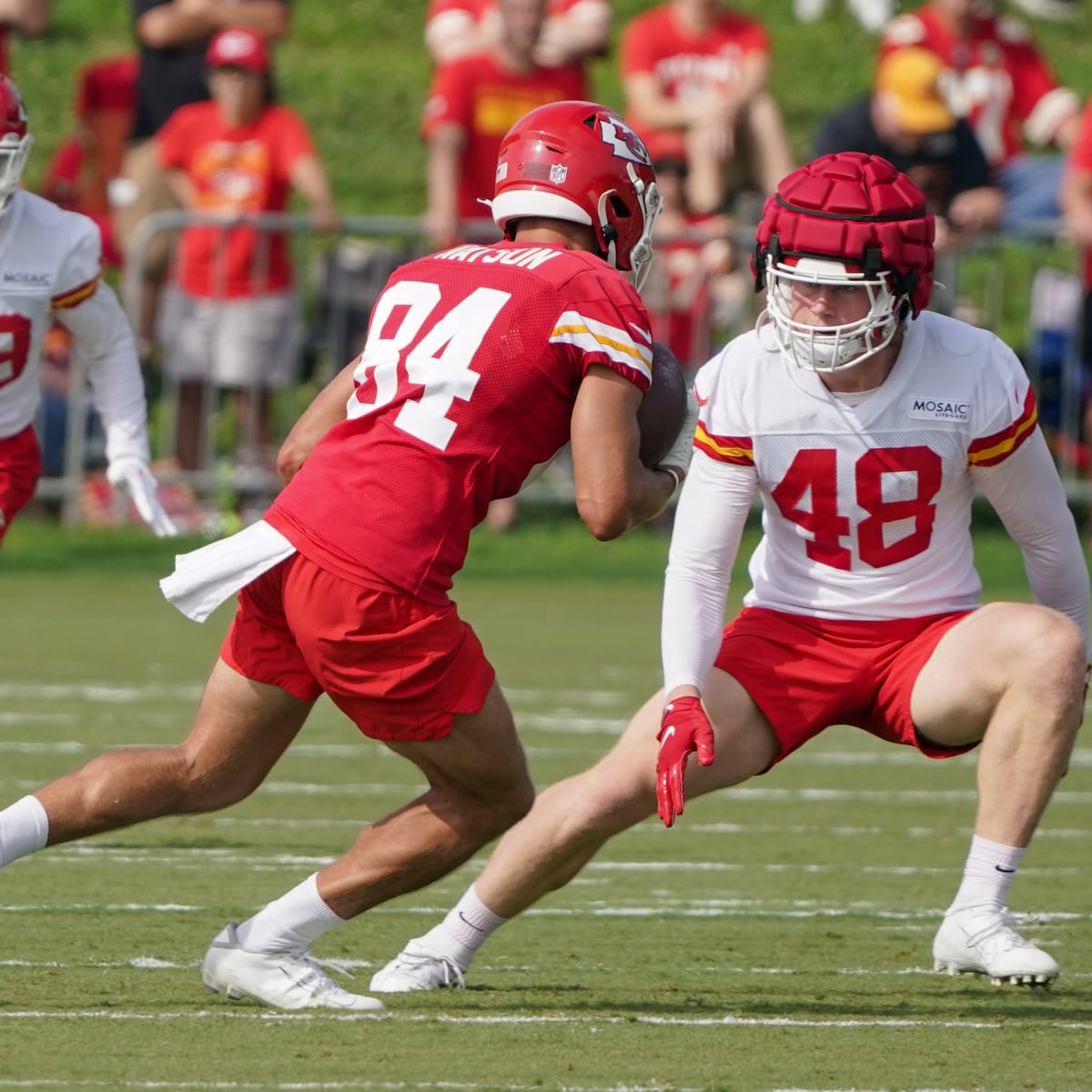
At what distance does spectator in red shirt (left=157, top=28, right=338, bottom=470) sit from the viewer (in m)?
12.1

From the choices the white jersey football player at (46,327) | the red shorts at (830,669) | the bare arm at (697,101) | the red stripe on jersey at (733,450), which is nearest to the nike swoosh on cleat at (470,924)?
the red shorts at (830,669)

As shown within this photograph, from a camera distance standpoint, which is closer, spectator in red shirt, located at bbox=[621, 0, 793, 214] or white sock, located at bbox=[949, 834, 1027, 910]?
white sock, located at bbox=[949, 834, 1027, 910]

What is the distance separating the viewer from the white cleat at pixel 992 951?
189 inches

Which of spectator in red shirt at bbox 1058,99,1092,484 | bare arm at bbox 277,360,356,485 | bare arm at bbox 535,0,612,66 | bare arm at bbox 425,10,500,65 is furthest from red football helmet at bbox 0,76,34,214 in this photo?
spectator in red shirt at bbox 1058,99,1092,484

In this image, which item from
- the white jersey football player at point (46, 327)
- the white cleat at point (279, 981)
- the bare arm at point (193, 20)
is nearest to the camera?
the white cleat at point (279, 981)

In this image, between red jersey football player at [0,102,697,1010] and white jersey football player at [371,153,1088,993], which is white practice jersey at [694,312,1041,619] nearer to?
white jersey football player at [371,153,1088,993]

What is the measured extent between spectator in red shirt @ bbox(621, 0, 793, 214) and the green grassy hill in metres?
6.10

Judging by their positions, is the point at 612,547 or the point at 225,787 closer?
the point at 225,787

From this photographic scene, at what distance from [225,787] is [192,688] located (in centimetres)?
407

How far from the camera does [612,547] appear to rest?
12.4m

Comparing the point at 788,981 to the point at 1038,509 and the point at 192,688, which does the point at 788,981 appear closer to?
the point at 1038,509

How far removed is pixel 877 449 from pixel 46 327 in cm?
268

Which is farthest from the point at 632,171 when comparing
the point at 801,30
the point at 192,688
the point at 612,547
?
the point at 801,30

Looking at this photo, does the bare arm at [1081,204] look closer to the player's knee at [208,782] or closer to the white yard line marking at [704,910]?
the white yard line marking at [704,910]
